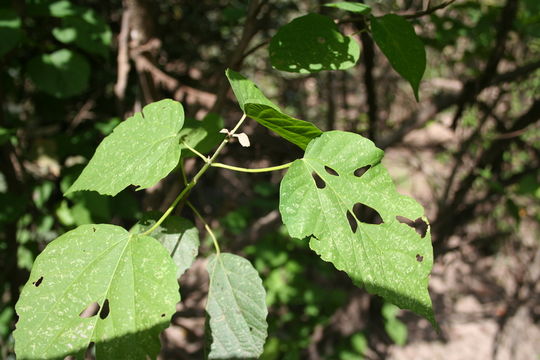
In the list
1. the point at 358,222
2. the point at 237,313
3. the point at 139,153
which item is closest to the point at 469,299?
the point at 237,313

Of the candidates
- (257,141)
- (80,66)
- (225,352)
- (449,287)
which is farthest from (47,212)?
(449,287)

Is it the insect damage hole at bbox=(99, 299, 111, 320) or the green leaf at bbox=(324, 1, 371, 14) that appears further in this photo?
the green leaf at bbox=(324, 1, 371, 14)

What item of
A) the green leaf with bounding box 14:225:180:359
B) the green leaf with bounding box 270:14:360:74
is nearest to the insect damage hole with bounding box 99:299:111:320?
the green leaf with bounding box 14:225:180:359

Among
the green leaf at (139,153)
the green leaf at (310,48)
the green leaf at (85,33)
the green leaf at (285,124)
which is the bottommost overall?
the green leaf at (85,33)

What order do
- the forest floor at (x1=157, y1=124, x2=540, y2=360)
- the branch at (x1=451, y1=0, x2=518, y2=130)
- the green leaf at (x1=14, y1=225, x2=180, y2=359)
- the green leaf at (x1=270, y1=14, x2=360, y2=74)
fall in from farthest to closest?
1. the forest floor at (x1=157, y1=124, x2=540, y2=360)
2. the branch at (x1=451, y1=0, x2=518, y2=130)
3. the green leaf at (x1=270, y1=14, x2=360, y2=74)
4. the green leaf at (x1=14, y1=225, x2=180, y2=359)

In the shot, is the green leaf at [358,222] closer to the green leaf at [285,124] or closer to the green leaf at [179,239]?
the green leaf at [285,124]

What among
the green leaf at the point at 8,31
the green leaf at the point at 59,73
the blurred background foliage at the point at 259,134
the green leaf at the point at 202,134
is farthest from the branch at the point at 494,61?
the green leaf at the point at 8,31

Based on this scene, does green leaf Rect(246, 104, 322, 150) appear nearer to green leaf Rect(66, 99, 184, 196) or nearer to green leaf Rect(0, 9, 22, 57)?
green leaf Rect(66, 99, 184, 196)
